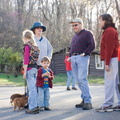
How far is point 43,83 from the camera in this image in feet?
21.5

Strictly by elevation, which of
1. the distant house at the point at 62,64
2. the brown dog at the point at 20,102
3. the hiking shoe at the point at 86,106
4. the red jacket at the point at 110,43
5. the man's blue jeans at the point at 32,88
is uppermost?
the distant house at the point at 62,64

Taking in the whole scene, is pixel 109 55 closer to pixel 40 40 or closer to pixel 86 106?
pixel 86 106

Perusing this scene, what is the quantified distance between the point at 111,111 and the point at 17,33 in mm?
37467

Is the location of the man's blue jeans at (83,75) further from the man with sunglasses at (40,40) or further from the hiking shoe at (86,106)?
the man with sunglasses at (40,40)

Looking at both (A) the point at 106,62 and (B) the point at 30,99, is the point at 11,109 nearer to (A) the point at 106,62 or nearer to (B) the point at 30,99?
(B) the point at 30,99

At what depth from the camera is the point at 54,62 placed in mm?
36531

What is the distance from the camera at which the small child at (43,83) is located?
256 inches

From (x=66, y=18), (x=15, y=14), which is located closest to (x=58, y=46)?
(x=66, y=18)

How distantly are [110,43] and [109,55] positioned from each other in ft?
0.82

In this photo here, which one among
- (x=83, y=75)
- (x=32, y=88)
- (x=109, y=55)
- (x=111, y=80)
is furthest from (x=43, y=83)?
(x=109, y=55)

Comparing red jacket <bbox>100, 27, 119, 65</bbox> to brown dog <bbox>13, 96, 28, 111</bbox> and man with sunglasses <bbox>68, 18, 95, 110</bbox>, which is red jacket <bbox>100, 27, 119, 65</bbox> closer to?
man with sunglasses <bbox>68, 18, 95, 110</bbox>

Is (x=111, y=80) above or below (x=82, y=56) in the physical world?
below

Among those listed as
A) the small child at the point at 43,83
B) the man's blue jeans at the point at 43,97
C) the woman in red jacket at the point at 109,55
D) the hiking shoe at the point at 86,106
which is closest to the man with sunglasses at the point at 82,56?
the hiking shoe at the point at 86,106

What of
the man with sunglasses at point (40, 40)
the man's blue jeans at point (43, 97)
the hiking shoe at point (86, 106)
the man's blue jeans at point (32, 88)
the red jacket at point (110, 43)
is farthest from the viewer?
the man with sunglasses at point (40, 40)
